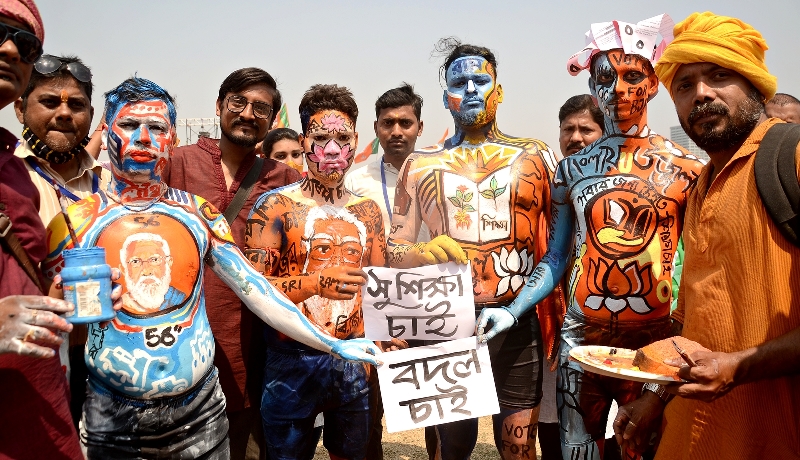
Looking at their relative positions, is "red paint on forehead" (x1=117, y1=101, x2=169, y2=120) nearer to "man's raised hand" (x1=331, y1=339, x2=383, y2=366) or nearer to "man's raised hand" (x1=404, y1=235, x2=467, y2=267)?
"man's raised hand" (x1=331, y1=339, x2=383, y2=366)

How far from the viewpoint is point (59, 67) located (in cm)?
376

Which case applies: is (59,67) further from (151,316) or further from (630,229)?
(630,229)

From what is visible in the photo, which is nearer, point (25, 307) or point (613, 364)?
point (25, 307)

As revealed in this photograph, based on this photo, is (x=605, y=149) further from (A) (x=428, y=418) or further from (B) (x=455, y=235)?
(A) (x=428, y=418)

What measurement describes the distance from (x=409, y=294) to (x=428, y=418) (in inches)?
28.3

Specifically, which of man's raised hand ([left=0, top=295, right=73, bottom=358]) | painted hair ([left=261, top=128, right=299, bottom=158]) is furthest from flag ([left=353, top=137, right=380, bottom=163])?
man's raised hand ([left=0, top=295, right=73, bottom=358])

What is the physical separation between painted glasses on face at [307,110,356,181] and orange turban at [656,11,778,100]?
6.66ft

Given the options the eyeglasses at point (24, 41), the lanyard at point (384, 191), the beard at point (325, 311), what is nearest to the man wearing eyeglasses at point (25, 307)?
the eyeglasses at point (24, 41)

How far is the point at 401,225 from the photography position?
428cm

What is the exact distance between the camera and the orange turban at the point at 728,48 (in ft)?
8.59

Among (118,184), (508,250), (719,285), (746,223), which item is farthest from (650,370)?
(118,184)

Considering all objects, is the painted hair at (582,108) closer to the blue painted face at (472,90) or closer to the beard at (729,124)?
the blue painted face at (472,90)

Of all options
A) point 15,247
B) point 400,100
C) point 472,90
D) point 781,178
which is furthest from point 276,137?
point 781,178

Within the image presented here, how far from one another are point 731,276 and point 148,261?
2654mm
